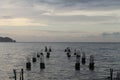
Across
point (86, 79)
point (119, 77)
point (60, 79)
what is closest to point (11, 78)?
point (60, 79)

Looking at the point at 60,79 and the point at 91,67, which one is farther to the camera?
the point at 91,67

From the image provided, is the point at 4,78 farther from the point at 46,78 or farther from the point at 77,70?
the point at 77,70

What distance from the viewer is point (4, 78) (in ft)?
189

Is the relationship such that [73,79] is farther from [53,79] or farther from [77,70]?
[77,70]

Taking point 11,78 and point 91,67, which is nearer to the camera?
point 11,78

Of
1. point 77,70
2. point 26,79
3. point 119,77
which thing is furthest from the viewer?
point 77,70

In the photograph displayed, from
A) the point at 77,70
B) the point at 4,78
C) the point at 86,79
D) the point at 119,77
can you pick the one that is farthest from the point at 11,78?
the point at 119,77

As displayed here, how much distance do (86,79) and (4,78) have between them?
1675cm

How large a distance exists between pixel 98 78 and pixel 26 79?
49.4ft

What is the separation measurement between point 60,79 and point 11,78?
32.8 ft

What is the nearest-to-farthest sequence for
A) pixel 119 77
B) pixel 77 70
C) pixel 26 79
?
pixel 119 77 < pixel 26 79 < pixel 77 70

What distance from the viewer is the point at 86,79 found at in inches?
2256

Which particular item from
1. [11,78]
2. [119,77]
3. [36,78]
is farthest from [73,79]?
[119,77]

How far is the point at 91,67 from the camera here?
7350 cm
